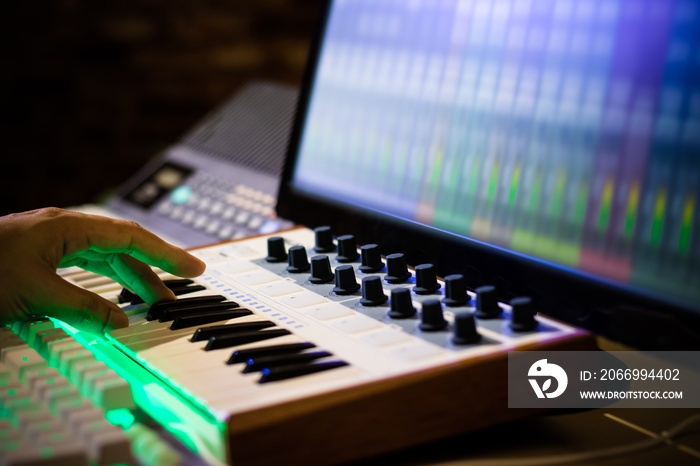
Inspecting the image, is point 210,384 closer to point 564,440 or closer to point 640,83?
point 564,440

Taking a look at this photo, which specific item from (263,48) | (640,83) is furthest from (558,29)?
(263,48)

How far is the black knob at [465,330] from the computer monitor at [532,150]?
0.36ft

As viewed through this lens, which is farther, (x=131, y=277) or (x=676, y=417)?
(x=131, y=277)

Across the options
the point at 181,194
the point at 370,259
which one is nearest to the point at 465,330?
the point at 370,259

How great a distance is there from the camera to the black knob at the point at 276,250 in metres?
0.96

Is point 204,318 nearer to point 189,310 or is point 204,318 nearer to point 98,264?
point 189,310

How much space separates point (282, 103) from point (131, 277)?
776 millimetres

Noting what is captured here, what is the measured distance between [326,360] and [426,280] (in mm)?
191

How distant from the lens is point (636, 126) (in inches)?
26.7

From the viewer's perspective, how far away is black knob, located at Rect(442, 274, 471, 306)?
0.75m

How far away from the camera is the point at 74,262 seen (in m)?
0.92

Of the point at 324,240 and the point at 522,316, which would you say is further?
the point at 324,240

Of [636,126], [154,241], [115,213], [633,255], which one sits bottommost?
[115,213]

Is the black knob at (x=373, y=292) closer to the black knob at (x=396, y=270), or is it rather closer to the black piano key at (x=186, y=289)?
the black knob at (x=396, y=270)
